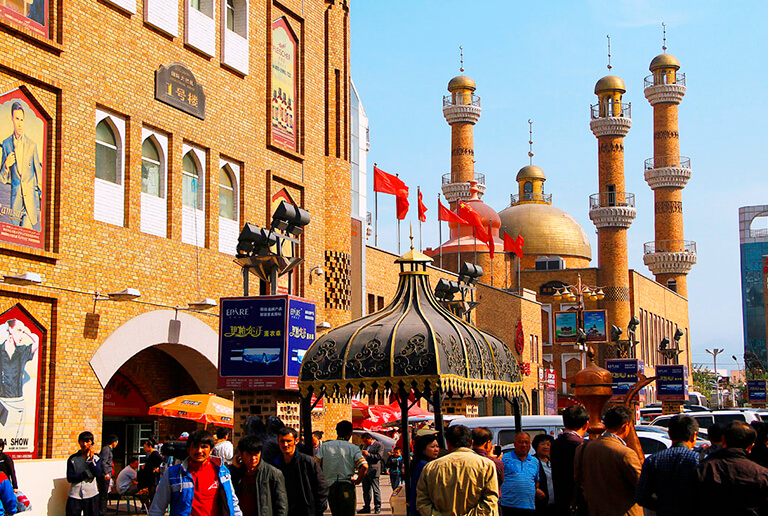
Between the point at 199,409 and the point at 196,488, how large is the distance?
11.9 metres

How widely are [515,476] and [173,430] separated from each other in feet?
49.6

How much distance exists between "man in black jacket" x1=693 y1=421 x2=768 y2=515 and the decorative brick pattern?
783 inches

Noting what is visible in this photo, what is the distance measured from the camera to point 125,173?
19.5 m

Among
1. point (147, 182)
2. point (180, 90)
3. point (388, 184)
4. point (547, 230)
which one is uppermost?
point (547, 230)

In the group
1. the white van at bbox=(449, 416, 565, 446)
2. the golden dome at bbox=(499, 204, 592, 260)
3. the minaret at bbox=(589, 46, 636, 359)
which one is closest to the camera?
the white van at bbox=(449, 416, 565, 446)

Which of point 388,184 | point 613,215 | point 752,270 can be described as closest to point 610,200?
point 613,215

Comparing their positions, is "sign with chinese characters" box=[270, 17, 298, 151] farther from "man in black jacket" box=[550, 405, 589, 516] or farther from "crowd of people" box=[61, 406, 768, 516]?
"man in black jacket" box=[550, 405, 589, 516]

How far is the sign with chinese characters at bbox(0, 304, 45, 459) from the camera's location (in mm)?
16375

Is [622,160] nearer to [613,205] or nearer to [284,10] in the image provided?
[613,205]

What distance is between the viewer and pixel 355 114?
142 feet

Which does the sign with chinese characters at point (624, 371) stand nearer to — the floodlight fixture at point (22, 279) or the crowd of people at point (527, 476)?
the floodlight fixture at point (22, 279)

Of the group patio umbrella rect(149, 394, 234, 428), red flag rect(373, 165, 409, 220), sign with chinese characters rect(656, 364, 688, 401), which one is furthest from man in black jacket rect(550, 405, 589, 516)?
sign with chinese characters rect(656, 364, 688, 401)

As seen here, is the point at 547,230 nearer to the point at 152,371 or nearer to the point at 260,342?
the point at 152,371

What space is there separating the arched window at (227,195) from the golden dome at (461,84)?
5299 cm
